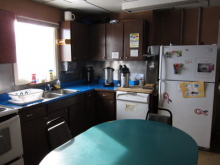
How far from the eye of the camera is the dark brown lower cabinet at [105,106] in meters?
3.54

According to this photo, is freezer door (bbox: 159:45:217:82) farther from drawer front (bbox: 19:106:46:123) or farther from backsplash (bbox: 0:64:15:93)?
backsplash (bbox: 0:64:15:93)

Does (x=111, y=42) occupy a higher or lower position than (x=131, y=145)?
higher

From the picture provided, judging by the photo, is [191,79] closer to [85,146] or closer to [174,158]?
[174,158]

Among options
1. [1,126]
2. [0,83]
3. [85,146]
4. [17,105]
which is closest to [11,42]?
[0,83]

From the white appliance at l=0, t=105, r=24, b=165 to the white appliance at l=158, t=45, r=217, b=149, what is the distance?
2174mm

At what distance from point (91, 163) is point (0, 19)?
2.03 meters

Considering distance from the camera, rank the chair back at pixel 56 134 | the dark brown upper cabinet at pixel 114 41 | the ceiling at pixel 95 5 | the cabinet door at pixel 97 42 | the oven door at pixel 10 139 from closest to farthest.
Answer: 1. the chair back at pixel 56 134
2. the oven door at pixel 10 139
3. the ceiling at pixel 95 5
4. the dark brown upper cabinet at pixel 114 41
5. the cabinet door at pixel 97 42

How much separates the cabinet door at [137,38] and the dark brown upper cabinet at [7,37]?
1995 millimetres

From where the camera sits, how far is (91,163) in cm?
130

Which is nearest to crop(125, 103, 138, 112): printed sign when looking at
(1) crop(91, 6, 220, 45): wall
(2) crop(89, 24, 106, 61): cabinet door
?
(2) crop(89, 24, 106, 61): cabinet door

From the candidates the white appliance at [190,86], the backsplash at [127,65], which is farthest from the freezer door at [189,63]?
the backsplash at [127,65]

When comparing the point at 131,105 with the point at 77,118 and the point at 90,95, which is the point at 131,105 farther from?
the point at 77,118

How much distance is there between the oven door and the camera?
2.01 meters

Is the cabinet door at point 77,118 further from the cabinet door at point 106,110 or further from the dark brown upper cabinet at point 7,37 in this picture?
the dark brown upper cabinet at point 7,37
